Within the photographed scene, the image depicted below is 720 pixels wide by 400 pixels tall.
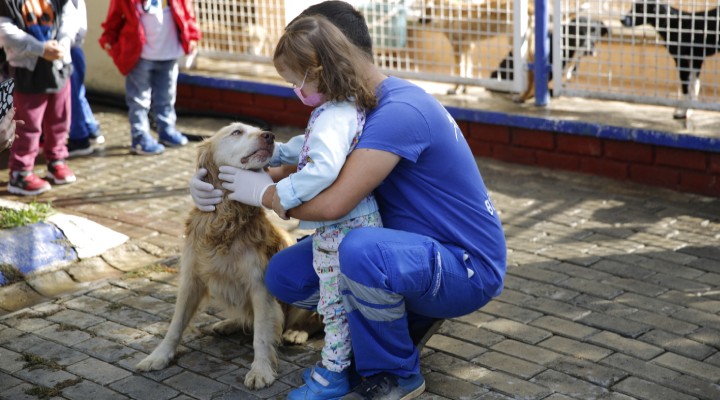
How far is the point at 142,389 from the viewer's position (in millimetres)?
4066

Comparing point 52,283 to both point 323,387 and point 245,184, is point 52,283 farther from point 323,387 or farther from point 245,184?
point 323,387

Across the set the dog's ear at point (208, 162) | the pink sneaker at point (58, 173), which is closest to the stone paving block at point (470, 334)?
the dog's ear at point (208, 162)

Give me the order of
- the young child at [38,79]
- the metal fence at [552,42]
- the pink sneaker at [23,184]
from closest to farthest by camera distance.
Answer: the young child at [38,79]
the metal fence at [552,42]
the pink sneaker at [23,184]

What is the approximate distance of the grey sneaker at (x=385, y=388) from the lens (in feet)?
12.5

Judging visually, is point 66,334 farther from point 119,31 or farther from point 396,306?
point 119,31

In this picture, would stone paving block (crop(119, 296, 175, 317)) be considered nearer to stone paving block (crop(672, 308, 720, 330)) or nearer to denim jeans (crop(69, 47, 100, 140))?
stone paving block (crop(672, 308, 720, 330))

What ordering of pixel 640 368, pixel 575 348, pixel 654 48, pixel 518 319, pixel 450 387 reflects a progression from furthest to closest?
1. pixel 654 48
2. pixel 518 319
3. pixel 575 348
4. pixel 640 368
5. pixel 450 387

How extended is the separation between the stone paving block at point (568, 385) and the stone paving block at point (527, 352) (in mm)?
137

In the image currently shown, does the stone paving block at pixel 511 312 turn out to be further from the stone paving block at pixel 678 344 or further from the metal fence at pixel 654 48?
the metal fence at pixel 654 48

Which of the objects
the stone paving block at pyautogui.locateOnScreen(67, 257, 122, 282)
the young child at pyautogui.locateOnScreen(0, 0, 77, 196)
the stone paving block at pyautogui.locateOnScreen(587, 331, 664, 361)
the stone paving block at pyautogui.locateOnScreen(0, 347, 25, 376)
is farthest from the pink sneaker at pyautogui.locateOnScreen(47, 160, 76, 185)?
the stone paving block at pyautogui.locateOnScreen(587, 331, 664, 361)

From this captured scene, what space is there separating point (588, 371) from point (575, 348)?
25 cm

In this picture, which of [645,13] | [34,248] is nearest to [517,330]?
[34,248]

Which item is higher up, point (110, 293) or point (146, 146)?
point (146, 146)

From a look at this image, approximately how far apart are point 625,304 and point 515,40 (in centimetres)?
332
